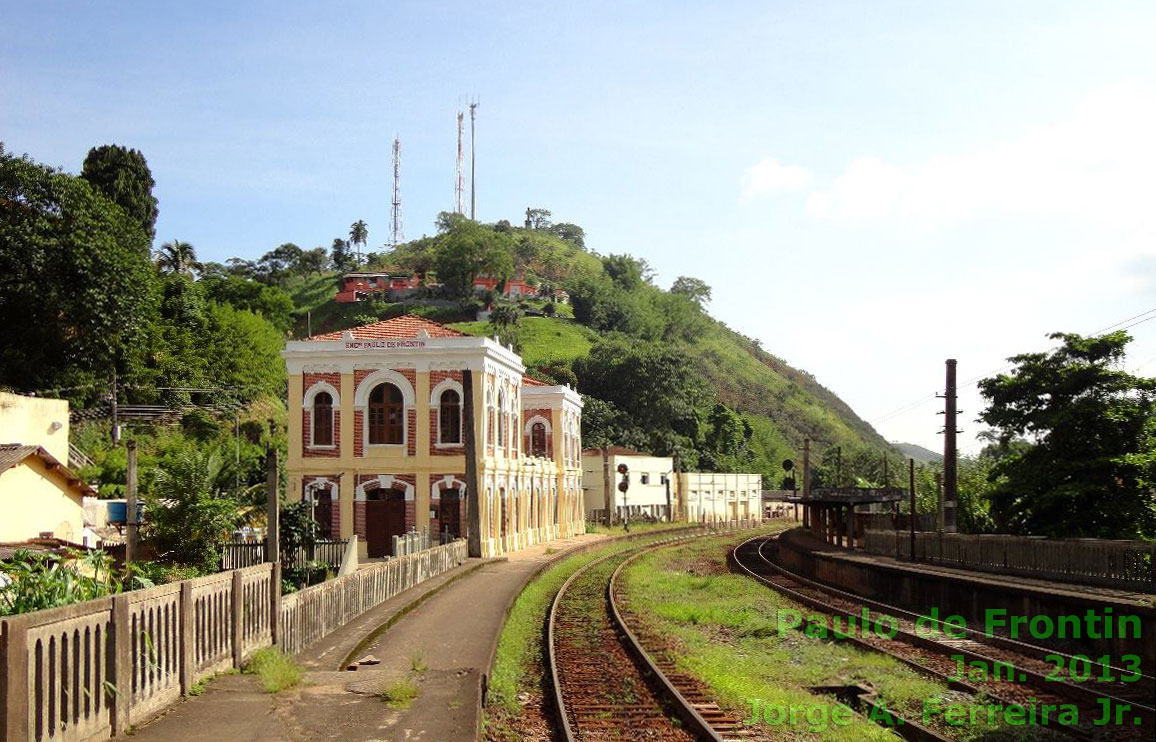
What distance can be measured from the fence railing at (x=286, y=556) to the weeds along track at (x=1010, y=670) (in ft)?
39.4

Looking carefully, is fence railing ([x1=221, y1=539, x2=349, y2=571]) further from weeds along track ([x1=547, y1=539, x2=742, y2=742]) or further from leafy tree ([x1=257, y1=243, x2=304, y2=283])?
leafy tree ([x1=257, y1=243, x2=304, y2=283])

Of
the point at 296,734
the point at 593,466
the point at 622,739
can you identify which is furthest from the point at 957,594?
the point at 593,466

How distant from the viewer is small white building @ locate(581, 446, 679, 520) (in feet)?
252

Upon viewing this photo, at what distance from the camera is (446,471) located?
144ft

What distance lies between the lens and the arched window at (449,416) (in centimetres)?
4444

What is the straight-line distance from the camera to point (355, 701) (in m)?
11.2

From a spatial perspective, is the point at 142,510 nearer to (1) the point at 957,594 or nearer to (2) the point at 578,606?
(2) the point at 578,606

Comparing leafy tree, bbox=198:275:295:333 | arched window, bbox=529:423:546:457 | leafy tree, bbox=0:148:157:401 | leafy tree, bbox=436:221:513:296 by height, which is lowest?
arched window, bbox=529:423:546:457

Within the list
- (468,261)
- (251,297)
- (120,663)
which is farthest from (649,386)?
(120,663)

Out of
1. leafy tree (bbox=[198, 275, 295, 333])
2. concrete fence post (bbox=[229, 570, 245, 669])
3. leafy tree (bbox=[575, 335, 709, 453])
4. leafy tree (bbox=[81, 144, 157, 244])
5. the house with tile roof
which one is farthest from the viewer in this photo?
leafy tree (bbox=[575, 335, 709, 453])

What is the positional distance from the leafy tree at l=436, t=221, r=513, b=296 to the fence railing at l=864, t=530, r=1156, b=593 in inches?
4423

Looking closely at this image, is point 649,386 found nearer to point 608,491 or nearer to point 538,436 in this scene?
point 608,491

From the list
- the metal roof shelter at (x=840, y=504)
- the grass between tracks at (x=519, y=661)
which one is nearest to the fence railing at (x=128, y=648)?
the grass between tracks at (x=519, y=661)

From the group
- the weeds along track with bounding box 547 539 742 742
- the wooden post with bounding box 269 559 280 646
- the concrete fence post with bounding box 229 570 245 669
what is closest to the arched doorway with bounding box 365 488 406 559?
the weeds along track with bounding box 547 539 742 742
